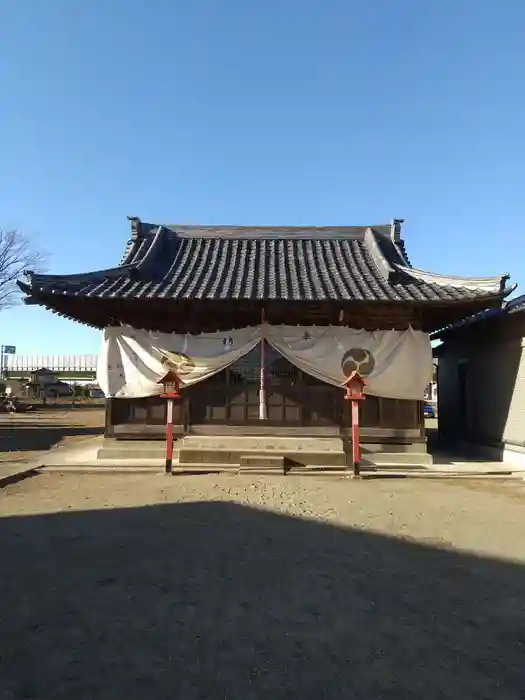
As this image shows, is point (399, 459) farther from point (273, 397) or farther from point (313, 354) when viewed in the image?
point (273, 397)

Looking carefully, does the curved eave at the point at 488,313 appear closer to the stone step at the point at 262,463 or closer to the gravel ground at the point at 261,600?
the gravel ground at the point at 261,600

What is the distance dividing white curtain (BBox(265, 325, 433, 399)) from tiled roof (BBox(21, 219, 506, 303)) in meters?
0.92

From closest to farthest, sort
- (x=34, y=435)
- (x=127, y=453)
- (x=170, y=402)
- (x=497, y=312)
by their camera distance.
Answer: (x=170, y=402), (x=127, y=453), (x=497, y=312), (x=34, y=435)

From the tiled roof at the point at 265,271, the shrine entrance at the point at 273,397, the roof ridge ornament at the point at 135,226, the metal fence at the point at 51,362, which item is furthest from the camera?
the metal fence at the point at 51,362

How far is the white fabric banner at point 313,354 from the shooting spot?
37.2 ft

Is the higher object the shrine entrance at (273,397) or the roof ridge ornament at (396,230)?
the roof ridge ornament at (396,230)

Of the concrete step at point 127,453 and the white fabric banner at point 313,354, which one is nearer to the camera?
the white fabric banner at point 313,354

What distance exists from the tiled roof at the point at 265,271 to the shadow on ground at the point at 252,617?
6.16 m

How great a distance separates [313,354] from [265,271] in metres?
2.74

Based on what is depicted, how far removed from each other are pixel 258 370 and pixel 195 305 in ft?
6.62

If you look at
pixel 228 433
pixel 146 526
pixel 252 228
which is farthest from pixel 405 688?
pixel 252 228

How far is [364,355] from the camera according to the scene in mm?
11406

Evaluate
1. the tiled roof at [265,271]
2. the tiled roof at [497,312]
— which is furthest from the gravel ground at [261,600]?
the tiled roof at [497,312]

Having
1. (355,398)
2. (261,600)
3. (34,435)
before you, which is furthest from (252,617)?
(34,435)
